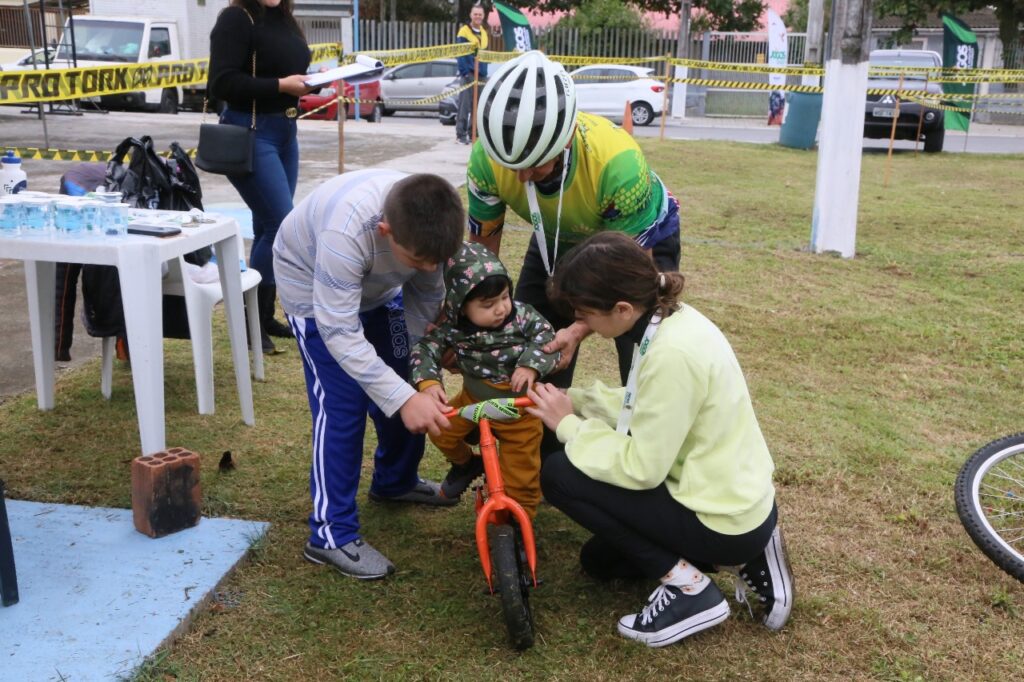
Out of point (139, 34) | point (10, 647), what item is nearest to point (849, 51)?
point (10, 647)

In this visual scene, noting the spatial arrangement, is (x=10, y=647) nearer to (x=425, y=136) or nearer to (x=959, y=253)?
(x=959, y=253)

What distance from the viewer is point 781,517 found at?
3.67 metres

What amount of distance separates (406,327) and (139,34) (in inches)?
764

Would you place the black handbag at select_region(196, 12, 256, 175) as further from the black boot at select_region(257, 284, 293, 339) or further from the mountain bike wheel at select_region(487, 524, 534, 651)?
the mountain bike wheel at select_region(487, 524, 534, 651)

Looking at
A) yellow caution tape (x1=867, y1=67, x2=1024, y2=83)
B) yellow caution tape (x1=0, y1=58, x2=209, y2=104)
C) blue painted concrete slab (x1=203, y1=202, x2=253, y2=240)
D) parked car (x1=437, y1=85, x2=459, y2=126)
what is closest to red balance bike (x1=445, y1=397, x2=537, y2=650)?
blue painted concrete slab (x1=203, y1=202, x2=253, y2=240)

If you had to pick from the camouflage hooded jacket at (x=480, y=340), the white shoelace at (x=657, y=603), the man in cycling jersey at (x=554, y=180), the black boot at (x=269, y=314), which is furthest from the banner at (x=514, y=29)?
the white shoelace at (x=657, y=603)

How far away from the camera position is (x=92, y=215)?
360 centimetres

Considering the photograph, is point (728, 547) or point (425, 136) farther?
point (425, 136)

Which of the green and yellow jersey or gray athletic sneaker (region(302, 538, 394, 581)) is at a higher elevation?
the green and yellow jersey

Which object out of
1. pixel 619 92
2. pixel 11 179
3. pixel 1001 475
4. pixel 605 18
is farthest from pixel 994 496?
pixel 605 18

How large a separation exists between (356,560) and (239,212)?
5612 millimetres


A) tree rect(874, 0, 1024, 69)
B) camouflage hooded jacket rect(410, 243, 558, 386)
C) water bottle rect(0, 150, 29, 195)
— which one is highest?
tree rect(874, 0, 1024, 69)

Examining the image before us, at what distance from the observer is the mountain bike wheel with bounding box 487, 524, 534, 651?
271 centimetres

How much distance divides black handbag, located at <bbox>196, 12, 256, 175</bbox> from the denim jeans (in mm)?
79
